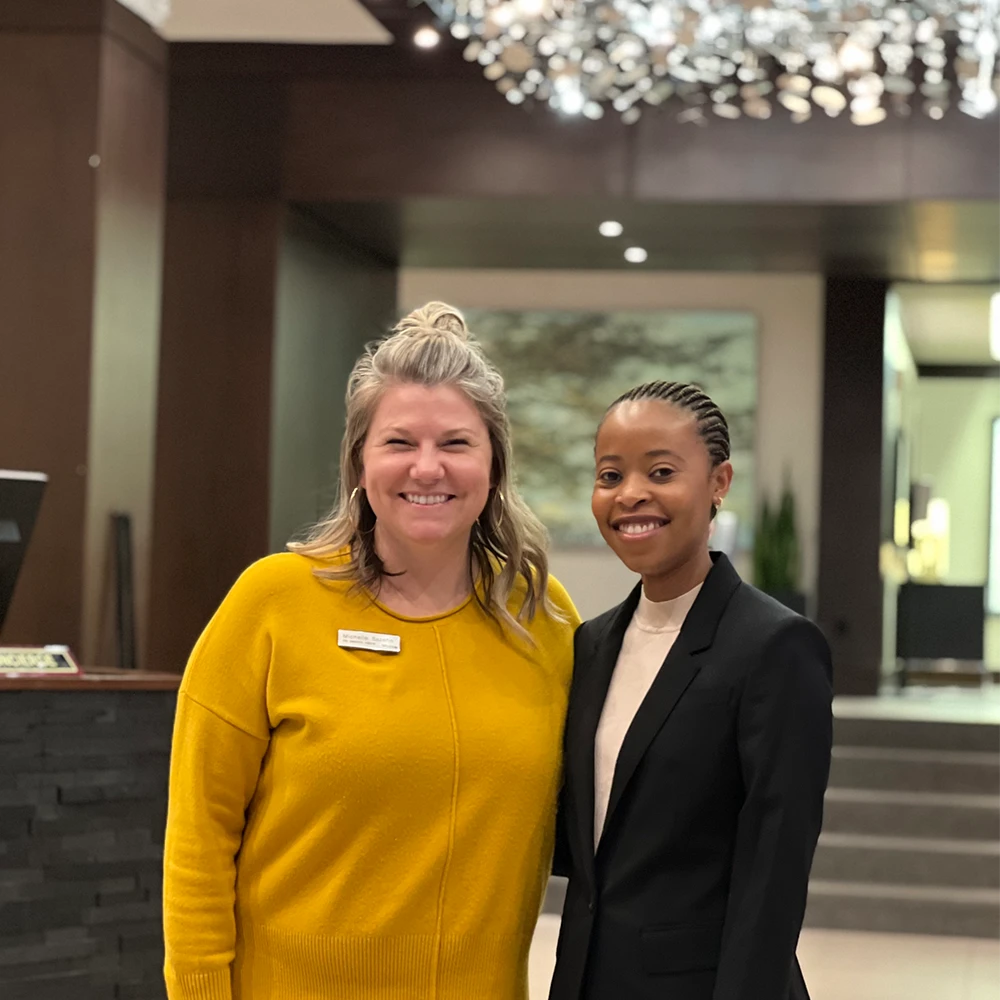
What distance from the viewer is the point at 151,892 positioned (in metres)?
3.86

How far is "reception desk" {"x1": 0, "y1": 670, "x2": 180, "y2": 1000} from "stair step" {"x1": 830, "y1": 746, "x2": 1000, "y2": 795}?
5.21 m

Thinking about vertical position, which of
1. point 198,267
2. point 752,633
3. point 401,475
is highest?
point 198,267

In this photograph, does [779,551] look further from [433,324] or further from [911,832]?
[433,324]

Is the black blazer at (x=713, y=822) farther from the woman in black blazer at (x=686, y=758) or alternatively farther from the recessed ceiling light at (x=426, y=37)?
the recessed ceiling light at (x=426, y=37)

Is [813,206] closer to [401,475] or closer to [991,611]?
[401,475]

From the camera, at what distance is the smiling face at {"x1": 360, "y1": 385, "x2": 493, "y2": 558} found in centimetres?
216

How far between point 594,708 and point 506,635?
200mm

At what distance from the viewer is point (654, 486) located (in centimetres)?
206

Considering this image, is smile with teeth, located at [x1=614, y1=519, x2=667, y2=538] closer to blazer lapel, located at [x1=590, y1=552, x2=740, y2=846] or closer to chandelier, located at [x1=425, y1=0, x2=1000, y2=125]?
blazer lapel, located at [x1=590, y1=552, x2=740, y2=846]

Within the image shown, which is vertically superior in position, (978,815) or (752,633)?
(752,633)

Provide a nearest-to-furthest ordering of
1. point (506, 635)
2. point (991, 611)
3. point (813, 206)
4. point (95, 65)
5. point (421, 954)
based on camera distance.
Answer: point (421, 954) → point (506, 635) → point (95, 65) → point (813, 206) → point (991, 611)

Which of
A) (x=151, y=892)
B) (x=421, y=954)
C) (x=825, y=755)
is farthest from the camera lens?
(x=151, y=892)

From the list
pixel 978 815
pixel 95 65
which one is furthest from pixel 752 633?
pixel 978 815

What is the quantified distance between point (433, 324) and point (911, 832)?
6463 millimetres
